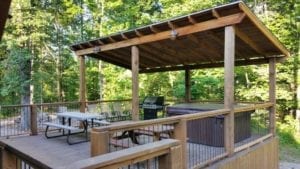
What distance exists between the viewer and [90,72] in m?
18.8

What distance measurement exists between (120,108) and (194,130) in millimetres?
5347

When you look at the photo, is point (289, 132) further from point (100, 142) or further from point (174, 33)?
point (100, 142)

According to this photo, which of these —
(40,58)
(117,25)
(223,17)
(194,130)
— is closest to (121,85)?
(117,25)

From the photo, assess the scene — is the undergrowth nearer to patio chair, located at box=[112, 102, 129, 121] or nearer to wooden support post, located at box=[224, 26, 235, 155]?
wooden support post, located at box=[224, 26, 235, 155]

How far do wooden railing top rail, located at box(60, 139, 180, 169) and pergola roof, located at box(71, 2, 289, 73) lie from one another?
4.19m

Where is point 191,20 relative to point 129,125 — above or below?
above

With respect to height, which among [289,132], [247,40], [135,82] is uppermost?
[247,40]

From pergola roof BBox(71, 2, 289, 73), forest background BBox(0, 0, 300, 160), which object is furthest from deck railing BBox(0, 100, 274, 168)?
forest background BBox(0, 0, 300, 160)

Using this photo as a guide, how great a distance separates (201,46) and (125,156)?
6.64 meters

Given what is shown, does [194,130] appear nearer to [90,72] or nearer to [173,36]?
[173,36]

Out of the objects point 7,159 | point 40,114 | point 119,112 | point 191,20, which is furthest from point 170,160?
point 40,114

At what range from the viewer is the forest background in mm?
12070

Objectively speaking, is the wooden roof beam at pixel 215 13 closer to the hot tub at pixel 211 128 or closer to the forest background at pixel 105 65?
the hot tub at pixel 211 128

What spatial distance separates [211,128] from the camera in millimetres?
6441
